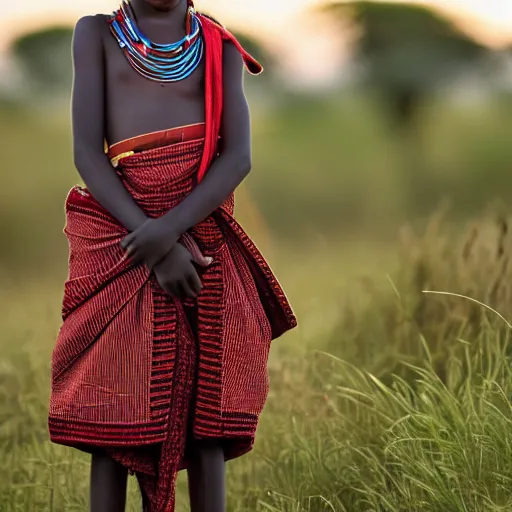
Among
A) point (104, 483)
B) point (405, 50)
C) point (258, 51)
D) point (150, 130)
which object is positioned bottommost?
point (104, 483)

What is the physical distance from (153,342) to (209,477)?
305 mm

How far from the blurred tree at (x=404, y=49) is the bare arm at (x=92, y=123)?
33.6 ft

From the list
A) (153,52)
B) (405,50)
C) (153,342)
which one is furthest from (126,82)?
(405,50)

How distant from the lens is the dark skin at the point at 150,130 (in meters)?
2.22

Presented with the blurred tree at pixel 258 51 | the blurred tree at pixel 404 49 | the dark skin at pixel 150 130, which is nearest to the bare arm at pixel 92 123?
the dark skin at pixel 150 130

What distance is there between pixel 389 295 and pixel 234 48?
1.68 metres

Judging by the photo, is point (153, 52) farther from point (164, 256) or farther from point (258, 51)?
point (258, 51)

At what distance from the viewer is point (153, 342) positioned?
2.26m

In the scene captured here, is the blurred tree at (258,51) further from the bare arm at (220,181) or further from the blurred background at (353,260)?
the bare arm at (220,181)

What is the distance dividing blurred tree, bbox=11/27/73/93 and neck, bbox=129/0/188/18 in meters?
9.39

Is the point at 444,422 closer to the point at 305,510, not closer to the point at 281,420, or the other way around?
the point at 305,510

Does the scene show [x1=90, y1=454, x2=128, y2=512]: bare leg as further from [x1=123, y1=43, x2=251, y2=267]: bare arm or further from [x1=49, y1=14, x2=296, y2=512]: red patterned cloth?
[x1=123, y1=43, x2=251, y2=267]: bare arm

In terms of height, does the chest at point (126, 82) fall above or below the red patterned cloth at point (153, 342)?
above

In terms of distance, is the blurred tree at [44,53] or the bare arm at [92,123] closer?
the bare arm at [92,123]
